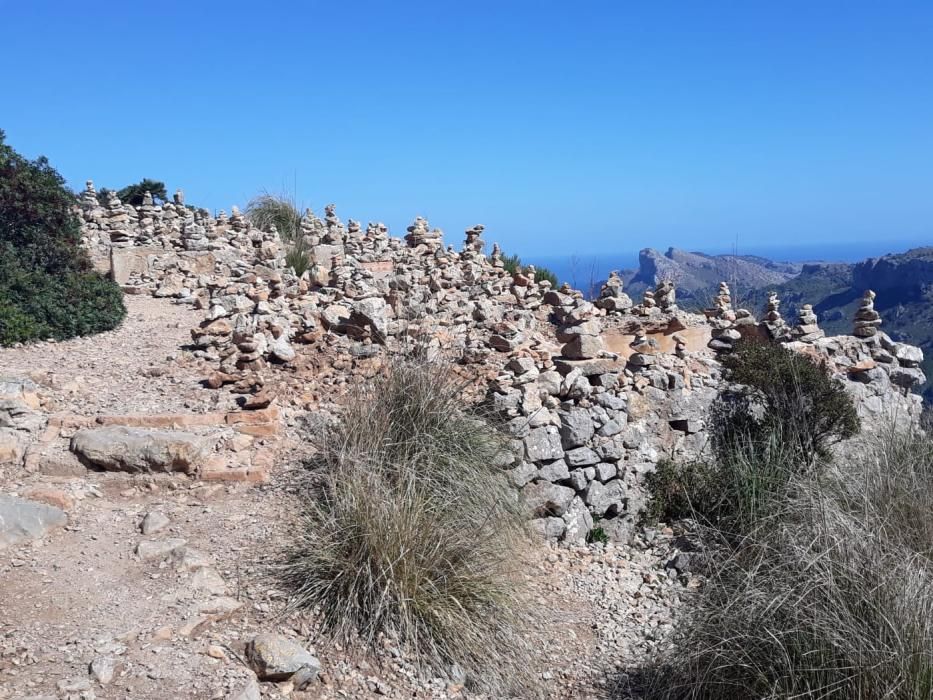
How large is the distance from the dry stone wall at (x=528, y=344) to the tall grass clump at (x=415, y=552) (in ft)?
2.96

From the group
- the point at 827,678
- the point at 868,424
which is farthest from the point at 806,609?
the point at 868,424

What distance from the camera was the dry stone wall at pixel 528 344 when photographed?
23.2 ft

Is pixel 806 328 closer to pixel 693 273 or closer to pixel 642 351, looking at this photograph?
pixel 642 351

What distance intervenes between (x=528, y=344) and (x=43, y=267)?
597cm

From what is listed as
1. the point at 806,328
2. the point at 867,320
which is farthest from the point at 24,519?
the point at 867,320

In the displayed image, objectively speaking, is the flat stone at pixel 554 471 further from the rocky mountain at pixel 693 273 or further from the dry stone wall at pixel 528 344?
the rocky mountain at pixel 693 273

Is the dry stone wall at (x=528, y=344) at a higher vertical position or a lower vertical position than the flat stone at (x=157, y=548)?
higher

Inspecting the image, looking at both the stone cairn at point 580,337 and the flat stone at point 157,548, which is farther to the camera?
the stone cairn at point 580,337

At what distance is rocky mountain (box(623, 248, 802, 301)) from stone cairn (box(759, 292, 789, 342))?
116 cm

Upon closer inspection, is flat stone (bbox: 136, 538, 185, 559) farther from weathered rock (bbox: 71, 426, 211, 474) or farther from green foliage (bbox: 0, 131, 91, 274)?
green foliage (bbox: 0, 131, 91, 274)

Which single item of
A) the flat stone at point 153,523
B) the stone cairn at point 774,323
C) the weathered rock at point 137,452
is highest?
the stone cairn at point 774,323

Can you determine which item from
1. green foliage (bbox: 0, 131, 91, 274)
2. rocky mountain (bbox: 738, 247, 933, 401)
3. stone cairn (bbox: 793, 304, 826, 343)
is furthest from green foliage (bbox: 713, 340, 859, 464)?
green foliage (bbox: 0, 131, 91, 274)

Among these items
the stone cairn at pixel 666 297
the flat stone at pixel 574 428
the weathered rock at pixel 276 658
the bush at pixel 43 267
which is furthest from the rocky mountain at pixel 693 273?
the weathered rock at pixel 276 658

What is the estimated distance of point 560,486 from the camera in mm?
6910
